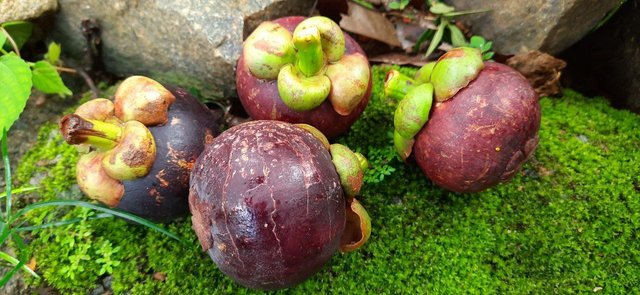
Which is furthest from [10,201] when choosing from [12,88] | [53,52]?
[53,52]

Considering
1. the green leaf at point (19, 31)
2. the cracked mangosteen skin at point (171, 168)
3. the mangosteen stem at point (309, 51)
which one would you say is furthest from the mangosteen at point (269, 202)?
the green leaf at point (19, 31)

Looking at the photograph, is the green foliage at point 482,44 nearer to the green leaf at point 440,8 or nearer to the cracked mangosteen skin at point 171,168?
the green leaf at point 440,8

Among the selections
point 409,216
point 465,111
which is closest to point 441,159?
point 465,111

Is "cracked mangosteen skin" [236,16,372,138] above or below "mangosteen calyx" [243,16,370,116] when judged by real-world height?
below

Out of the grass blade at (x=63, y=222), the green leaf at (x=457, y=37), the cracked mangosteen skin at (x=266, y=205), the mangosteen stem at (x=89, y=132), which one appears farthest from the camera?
the green leaf at (x=457, y=37)

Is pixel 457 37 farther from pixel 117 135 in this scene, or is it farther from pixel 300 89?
pixel 117 135

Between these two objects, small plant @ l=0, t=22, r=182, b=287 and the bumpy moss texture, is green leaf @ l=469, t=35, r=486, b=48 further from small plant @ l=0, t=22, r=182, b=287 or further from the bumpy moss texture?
small plant @ l=0, t=22, r=182, b=287

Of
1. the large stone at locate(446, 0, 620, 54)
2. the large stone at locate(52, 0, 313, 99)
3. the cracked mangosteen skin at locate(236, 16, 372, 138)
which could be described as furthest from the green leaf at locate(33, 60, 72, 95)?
the large stone at locate(446, 0, 620, 54)
